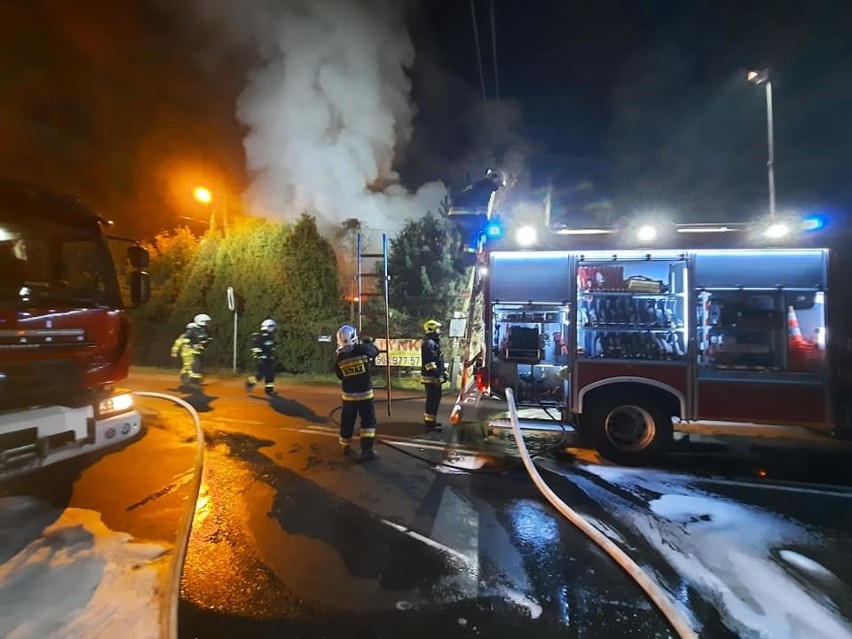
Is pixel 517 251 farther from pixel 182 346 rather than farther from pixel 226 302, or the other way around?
pixel 226 302

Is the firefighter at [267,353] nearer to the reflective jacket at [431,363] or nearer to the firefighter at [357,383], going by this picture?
the reflective jacket at [431,363]

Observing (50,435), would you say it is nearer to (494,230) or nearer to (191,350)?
(494,230)

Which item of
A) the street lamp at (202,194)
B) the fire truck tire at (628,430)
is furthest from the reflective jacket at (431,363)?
the street lamp at (202,194)

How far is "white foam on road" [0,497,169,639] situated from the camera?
2479 millimetres

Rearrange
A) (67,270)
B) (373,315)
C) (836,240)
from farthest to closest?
(373,315) → (836,240) → (67,270)

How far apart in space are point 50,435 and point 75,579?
122 centimetres

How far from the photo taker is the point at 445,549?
3383 millimetres

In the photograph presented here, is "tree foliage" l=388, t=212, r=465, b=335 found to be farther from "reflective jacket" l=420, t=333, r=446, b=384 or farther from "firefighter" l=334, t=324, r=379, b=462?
"firefighter" l=334, t=324, r=379, b=462

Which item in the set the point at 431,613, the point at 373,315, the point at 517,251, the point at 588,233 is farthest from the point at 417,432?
the point at 373,315

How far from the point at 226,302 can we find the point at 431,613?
41.6ft

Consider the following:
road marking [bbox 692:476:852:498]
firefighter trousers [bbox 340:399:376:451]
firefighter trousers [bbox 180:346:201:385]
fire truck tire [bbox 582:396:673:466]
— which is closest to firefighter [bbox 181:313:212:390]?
firefighter trousers [bbox 180:346:201:385]

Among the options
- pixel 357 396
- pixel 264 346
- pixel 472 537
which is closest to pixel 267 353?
pixel 264 346

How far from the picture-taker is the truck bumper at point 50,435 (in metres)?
3.37

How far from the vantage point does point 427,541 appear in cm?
350
